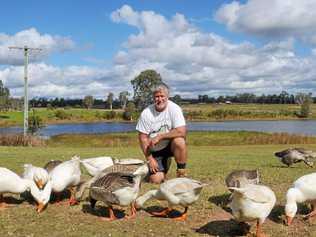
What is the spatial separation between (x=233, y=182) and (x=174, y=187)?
1.53m

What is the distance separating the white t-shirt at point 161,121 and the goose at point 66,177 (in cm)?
200

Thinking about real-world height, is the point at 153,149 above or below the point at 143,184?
above

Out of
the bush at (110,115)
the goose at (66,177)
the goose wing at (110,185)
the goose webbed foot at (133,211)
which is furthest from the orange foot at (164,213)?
the bush at (110,115)

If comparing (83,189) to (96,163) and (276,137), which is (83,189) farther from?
(276,137)

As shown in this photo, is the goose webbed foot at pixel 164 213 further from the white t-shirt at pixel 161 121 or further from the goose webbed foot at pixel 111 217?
the white t-shirt at pixel 161 121

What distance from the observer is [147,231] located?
821 centimetres

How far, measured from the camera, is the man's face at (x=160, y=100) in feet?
35.3

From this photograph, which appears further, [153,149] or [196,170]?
[196,170]

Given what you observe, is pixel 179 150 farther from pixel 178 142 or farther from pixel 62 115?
pixel 62 115

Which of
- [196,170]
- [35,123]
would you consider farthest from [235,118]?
[196,170]

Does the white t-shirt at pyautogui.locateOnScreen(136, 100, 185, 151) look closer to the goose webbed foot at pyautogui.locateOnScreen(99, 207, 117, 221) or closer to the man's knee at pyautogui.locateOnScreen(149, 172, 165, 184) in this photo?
the man's knee at pyautogui.locateOnScreen(149, 172, 165, 184)

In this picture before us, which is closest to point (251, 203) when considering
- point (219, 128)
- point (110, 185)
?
point (110, 185)

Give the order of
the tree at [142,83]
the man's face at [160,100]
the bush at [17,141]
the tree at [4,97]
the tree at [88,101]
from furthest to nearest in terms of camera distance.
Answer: the tree at [88,101] < the tree at [4,97] < the tree at [142,83] < the bush at [17,141] < the man's face at [160,100]

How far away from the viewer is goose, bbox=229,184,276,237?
7.32 meters
